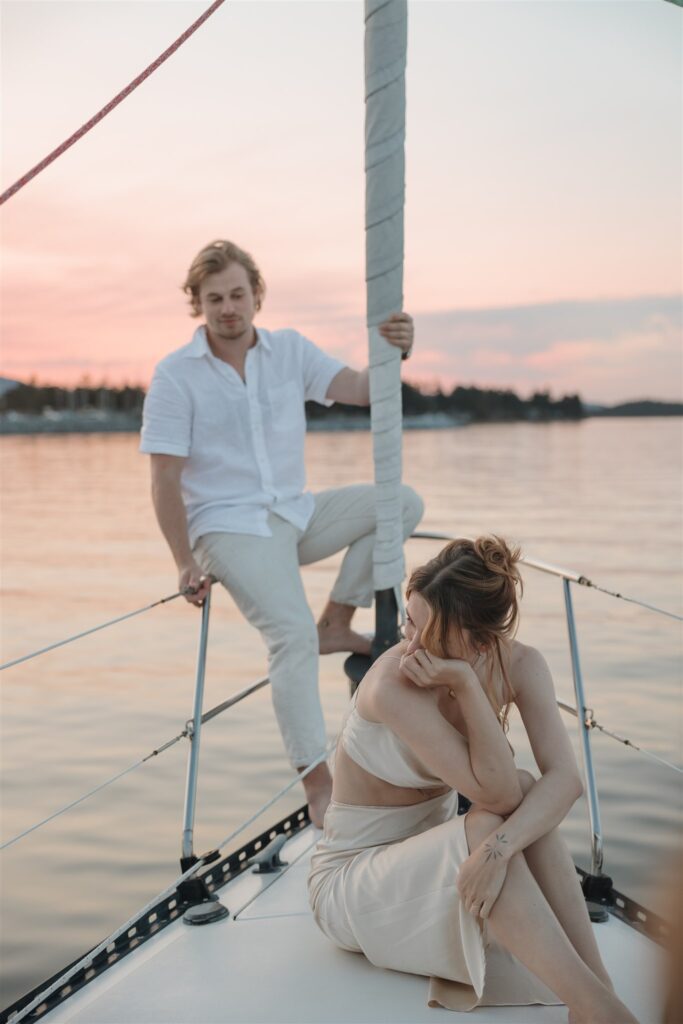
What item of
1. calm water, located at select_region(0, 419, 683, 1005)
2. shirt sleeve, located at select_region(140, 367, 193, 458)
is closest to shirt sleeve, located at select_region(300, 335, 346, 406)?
shirt sleeve, located at select_region(140, 367, 193, 458)

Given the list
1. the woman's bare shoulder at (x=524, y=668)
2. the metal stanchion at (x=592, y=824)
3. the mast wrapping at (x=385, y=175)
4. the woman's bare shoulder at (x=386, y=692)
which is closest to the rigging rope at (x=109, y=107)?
the mast wrapping at (x=385, y=175)

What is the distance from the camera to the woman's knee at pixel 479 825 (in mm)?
1949

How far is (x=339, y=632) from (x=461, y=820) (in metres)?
1.50

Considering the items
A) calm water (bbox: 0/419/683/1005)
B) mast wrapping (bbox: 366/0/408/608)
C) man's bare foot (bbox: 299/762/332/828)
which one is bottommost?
calm water (bbox: 0/419/683/1005)

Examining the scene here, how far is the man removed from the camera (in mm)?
3178

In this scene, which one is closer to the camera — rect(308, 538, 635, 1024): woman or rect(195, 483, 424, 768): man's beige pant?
rect(308, 538, 635, 1024): woman

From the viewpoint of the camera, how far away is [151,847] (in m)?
5.22

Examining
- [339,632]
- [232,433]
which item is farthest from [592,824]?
[232,433]

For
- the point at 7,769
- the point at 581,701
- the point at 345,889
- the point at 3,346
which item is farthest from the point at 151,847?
the point at 3,346

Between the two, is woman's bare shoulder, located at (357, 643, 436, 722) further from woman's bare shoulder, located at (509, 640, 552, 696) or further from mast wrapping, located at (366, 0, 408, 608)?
mast wrapping, located at (366, 0, 408, 608)

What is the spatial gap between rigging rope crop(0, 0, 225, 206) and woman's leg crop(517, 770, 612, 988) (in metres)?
1.40

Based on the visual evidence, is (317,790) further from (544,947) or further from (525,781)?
(544,947)

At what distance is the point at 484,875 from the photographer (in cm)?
188

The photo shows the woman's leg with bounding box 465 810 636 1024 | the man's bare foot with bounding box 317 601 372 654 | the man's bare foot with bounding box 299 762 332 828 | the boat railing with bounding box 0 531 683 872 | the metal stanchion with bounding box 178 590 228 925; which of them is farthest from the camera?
the man's bare foot with bounding box 317 601 372 654
